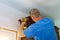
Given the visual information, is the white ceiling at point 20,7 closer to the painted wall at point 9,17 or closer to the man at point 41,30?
the painted wall at point 9,17

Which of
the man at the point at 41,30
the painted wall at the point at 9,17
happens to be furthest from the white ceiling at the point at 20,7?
the man at the point at 41,30

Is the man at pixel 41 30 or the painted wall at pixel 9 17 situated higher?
A: the painted wall at pixel 9 17

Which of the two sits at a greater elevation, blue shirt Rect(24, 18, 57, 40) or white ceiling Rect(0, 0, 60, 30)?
white ceiling Rect(0, 0, 60, 30)

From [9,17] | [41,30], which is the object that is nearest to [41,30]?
[41,30]

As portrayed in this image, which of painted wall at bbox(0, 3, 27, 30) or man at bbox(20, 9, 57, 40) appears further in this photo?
painted wall at bbox(0, 3, 27, 30)

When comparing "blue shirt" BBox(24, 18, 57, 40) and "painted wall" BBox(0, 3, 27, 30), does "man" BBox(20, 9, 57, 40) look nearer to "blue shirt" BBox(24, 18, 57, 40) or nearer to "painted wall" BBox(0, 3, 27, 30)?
"blue shirt" BBox(24, 18, 57, 40)

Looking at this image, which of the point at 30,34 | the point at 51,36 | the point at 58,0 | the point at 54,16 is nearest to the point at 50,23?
the point at 51,36

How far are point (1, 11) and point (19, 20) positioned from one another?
49cm

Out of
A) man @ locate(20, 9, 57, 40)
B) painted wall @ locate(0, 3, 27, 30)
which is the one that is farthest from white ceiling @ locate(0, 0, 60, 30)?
man @ locate(20, 9, 57, 40)

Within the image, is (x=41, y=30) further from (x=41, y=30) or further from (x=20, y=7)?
(x=20, y=7)

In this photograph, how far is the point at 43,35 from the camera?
157 centimetres

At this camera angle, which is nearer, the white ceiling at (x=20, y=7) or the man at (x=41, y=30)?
the man at (x=41, y=30)

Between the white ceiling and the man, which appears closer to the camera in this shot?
the man

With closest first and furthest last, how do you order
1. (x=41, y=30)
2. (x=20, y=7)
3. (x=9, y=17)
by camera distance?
1. (x=41, y=30)
2. (x=9, y=17)
3. (x=20, y=7)
